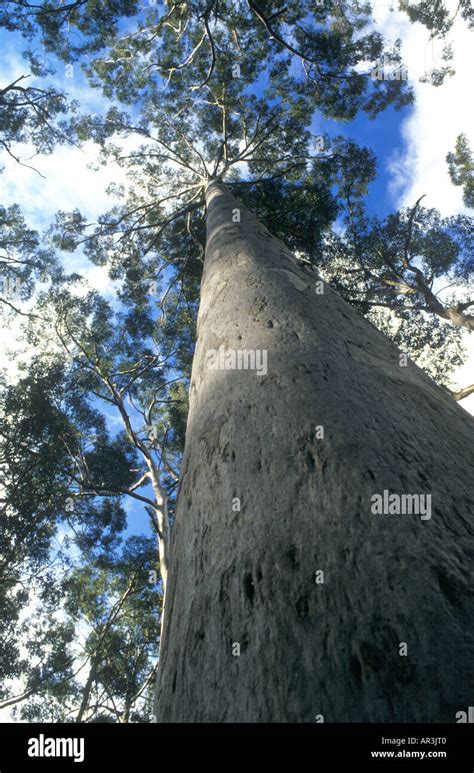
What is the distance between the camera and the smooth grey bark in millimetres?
958

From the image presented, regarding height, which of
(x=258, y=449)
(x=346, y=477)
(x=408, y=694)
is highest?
(x=258, y=449)

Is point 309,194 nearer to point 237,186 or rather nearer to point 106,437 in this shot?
point 237,186

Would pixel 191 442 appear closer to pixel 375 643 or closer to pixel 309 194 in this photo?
pixel 375 643

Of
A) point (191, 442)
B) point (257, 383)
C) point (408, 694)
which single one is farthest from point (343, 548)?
point (191, 442)

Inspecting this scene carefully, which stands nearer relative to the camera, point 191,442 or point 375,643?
point 375,643

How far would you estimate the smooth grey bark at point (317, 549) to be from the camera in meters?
0.96

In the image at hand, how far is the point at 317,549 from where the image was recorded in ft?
3.96

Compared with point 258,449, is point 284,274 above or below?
above

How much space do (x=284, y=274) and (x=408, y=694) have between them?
245 cm

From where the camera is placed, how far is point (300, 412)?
1.67 meters

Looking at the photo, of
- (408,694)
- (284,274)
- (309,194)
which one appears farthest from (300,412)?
(309,194)

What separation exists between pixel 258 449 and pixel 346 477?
13.2 inches
